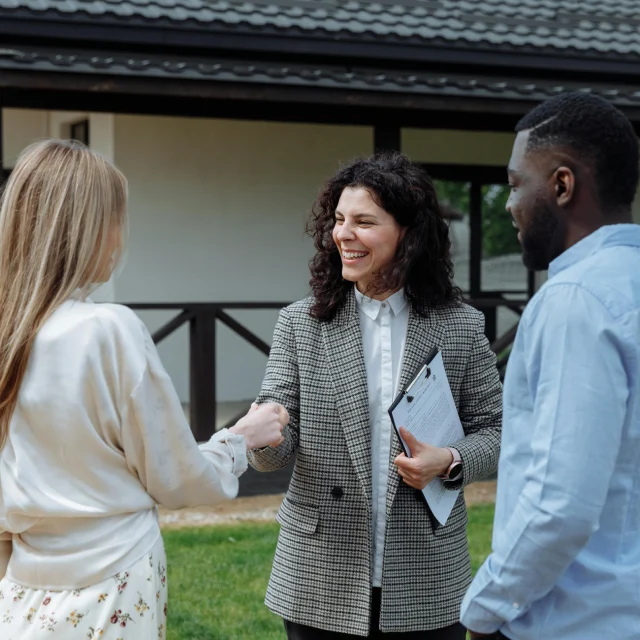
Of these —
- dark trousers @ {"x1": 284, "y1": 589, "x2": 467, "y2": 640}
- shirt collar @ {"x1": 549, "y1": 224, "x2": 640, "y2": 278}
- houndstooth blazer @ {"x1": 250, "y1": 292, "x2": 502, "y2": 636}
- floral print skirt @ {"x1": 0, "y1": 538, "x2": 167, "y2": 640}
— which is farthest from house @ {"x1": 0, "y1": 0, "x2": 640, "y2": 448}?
shirt collar @ {"x1": 549, "y1": 224, "x2": 640, "y2": 278}

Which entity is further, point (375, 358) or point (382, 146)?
point (382, 146)

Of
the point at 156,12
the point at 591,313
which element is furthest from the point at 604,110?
the point at 156,12

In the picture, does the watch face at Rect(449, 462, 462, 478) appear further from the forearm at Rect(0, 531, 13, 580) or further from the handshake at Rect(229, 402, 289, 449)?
the forearm at Rect(0, 531, 13, 580)

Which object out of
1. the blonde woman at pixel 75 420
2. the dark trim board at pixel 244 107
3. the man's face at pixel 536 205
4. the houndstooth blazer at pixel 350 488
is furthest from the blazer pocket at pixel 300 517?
the dark trim board at pixel 244 107

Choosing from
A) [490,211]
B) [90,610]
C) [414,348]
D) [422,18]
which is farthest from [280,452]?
[490,211]

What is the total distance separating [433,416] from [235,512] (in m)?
5.21

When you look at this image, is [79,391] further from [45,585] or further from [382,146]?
[382,146]

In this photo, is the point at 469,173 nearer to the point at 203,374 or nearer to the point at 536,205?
the point at 203,374

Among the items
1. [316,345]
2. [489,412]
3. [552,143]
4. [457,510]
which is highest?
[552,143]

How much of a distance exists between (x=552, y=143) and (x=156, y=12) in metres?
7.85

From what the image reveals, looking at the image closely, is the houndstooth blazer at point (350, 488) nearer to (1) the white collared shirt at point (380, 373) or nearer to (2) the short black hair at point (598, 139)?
(1) the white collared shirt at point (380, 373)

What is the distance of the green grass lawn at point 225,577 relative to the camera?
5199mm

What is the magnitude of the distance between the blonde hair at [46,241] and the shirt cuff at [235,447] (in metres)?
0.50

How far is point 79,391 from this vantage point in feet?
7.41
